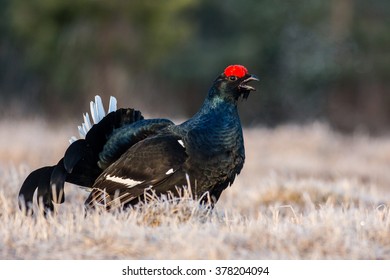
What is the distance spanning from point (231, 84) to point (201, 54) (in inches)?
762

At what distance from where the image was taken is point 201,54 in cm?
2462

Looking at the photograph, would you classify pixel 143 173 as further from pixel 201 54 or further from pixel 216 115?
pixel 201 54

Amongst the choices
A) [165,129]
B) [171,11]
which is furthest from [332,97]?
[165,129]

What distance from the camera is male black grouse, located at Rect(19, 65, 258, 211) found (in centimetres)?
503

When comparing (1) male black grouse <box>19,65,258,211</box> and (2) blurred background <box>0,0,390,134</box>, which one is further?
(2) blurred background <box>0,0,390,134</box>

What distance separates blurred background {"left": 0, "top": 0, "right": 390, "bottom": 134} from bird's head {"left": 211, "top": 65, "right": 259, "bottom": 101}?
14.9 m

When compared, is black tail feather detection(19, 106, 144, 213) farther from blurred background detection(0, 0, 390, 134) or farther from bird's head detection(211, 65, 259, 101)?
blurred background detection(0, 0, 390, 134)

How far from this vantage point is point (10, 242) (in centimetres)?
405

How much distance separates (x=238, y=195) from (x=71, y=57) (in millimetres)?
14878

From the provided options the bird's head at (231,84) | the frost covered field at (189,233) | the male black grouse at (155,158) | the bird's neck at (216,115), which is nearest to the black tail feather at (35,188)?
the male black grouse at (155,158)

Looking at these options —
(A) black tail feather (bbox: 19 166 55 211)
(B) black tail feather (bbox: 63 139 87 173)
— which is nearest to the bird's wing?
(B) black tail feather (bbox: 63 139 87 173)

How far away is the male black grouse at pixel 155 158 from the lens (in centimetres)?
503
